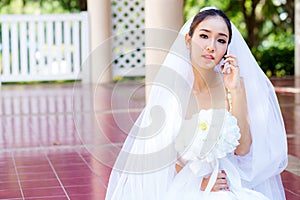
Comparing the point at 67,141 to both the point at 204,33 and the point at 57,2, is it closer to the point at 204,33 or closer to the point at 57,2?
the point at 204,33

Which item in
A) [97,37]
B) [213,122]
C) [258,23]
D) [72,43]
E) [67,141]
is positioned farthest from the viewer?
[258,23]

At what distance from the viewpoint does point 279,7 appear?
1731 cm

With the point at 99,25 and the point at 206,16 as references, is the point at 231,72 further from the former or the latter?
the point at 99,25

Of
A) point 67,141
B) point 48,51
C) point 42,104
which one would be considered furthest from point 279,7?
point 67,141

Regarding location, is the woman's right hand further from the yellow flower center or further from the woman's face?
the woman's face

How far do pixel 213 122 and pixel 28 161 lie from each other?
270 cm

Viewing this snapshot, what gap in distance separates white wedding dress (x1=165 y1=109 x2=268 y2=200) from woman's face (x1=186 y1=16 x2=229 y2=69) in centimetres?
22

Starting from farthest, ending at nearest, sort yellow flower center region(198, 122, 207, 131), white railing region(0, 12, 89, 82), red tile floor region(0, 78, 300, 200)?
white railing region(0, 12, 89, 82) → red tile floor region(0, 78, 300, 200) → yellow flower center region(198, 122, 207, 131)

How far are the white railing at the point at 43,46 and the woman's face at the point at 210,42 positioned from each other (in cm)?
929

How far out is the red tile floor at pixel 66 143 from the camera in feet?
13.0

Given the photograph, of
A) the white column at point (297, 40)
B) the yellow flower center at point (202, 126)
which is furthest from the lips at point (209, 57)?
the white column at point (297, 40)

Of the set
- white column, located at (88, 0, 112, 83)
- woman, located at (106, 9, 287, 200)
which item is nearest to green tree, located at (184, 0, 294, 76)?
white column, located at (88, 0, 112, 83)

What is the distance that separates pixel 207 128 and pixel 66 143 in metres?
3.33

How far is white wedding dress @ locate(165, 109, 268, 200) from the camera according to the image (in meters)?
2.52
